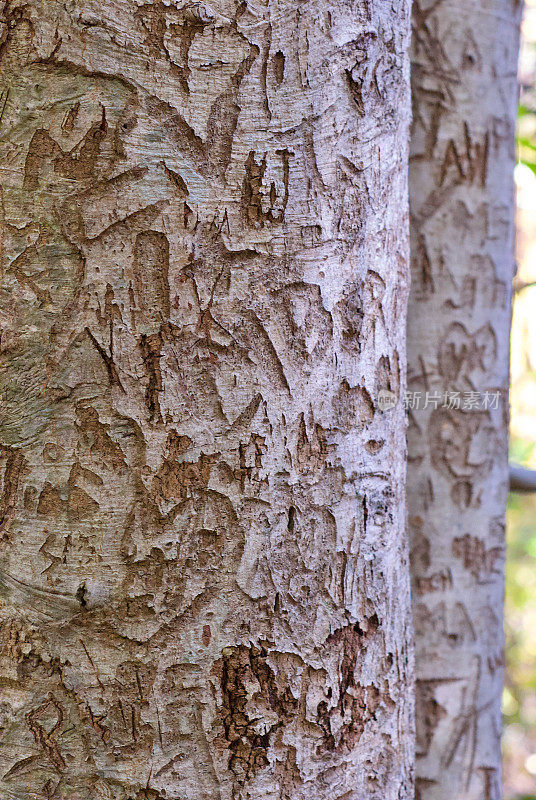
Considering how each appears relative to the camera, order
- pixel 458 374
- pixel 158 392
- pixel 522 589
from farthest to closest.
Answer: pixel 522 589 → pixel 458 374 → pixel 158 392

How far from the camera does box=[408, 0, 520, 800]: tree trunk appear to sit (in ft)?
3.53

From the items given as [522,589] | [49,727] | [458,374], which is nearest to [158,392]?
[49,727]

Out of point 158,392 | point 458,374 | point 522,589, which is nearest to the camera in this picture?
point 158,392

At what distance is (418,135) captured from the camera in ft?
3.57

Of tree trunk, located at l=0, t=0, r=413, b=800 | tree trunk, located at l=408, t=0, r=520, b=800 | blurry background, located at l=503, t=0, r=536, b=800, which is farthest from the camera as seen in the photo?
blurry background, located at l=503, t=0, r=536, b=800

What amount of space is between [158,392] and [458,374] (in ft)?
2.49

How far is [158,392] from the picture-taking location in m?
0.44

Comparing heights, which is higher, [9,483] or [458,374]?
[458,374]

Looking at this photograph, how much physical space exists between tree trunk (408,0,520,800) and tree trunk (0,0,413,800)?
0.67 meters

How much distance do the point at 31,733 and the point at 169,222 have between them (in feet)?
1.04

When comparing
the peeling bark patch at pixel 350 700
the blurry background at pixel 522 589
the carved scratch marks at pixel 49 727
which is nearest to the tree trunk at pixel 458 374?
the peeling bark patch at pixel 350 700

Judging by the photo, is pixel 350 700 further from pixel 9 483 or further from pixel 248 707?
pixel 9 483

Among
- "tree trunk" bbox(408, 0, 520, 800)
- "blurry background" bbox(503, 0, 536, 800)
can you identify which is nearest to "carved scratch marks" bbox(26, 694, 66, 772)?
"tree trunk" bbox(408, 0, 520, 800)

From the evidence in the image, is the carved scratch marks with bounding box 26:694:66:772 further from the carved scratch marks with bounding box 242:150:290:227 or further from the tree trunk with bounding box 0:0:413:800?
the carved scratch marks with bounding box 242:150:290:227
